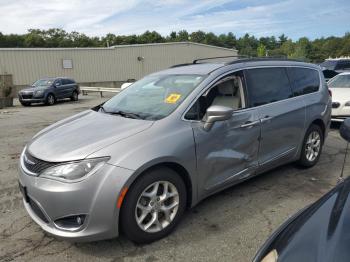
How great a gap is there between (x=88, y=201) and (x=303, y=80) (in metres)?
3.93

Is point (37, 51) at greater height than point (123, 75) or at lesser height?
greater

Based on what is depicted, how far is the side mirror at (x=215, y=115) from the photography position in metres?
3.57

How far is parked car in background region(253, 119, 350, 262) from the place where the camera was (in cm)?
161

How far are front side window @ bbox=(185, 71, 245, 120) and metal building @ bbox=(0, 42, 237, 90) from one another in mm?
24644

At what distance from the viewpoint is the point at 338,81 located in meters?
9.98

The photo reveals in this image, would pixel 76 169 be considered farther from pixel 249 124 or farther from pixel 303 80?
pixel 303 80

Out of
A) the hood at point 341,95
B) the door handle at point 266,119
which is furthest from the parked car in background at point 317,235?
the hood at point 341,95

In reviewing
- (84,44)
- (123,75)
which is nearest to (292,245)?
(123,75)

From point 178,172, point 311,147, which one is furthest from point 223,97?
point 311,147

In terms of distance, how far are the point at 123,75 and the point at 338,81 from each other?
90.4 ft

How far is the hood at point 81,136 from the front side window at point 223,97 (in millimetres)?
567

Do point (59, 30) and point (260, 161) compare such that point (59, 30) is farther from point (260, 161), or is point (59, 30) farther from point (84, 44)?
point (260, 161)

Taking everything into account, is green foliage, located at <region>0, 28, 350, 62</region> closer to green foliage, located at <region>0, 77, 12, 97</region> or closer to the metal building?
the metal building

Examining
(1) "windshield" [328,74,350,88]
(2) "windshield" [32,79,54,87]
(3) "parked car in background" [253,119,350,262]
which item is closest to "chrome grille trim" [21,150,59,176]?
(3) "parked car in background" [253,119,350,262]
